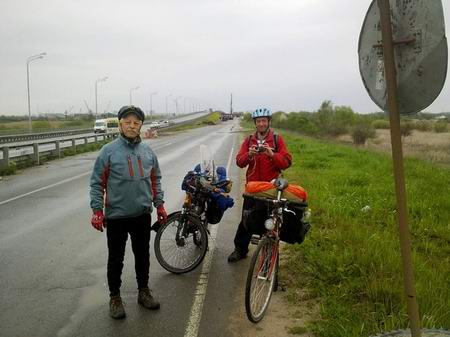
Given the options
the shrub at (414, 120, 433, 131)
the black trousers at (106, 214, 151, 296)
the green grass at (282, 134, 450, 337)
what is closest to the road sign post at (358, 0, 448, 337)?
the green grass at (282, 134, 450, 337)

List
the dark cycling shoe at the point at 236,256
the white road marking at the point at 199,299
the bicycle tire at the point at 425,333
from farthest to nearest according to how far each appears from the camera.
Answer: the dark cycling shoe at the point at 236,256 < the white road marking at the point at 199,299 < the bicycle tire at the point at 425,333

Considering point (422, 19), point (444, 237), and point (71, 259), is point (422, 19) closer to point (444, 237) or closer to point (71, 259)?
point (444, 237)

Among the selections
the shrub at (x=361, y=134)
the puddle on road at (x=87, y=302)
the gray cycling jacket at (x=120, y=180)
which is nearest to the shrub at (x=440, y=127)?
the shrub at (x=361, y=134)

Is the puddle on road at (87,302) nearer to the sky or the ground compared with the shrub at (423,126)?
nearer to the ground

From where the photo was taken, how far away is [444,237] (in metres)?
6.20

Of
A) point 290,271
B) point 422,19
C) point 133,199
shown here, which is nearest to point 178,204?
point 290,271

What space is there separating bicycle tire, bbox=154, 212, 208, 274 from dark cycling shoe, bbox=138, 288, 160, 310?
846 millimetres

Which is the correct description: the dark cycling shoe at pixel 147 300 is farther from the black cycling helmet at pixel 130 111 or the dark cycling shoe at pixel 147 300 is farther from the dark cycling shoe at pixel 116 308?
the black cycling helmet at pixel 130 111

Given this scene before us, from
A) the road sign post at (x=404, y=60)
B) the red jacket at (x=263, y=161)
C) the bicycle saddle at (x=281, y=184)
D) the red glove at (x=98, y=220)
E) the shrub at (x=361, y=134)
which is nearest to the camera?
the road sign post at (x=404, y=60)

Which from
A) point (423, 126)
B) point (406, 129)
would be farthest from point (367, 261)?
point (423, 126)

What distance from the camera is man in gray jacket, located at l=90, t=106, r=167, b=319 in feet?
13.5

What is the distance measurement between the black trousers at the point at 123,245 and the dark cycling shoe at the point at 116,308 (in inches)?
2.2

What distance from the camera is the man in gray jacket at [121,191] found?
411 centimetres

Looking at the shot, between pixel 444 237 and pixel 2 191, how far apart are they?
423 inches
